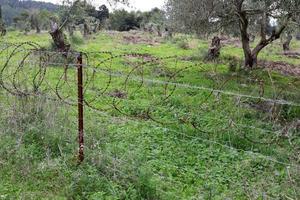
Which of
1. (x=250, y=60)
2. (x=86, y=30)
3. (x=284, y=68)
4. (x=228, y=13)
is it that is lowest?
(x=284, y=68)

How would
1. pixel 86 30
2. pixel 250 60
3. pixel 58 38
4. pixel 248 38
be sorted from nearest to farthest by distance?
pixel 248 38, pixel 250 60, pixel 58 38, pixel 86 30

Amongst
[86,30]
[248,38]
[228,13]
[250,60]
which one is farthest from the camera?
[86,30]

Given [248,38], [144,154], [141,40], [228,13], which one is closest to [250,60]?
[248,38]

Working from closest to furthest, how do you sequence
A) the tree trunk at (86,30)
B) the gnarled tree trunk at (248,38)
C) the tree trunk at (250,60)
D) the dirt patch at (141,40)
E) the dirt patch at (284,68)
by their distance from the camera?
the gnarled tree trunk at (248,38) < the tree trunk at (250,60) < the dirt patch at (284,68) < the dirt patch at (141,40) < the tree trunk at (86,30)

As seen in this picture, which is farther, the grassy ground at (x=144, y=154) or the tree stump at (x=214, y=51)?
the tree stump at (x=214, y=51)

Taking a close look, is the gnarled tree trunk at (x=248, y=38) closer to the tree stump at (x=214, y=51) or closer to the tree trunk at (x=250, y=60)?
the tree trunk at (x=250, y=60)

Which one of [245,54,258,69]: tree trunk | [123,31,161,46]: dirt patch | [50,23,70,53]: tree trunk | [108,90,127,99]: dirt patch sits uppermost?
[50,23,70,53]: tree trunk

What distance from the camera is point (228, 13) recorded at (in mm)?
16578

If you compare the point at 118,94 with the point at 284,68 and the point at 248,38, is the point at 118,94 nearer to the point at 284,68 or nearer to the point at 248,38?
the point at 248,38

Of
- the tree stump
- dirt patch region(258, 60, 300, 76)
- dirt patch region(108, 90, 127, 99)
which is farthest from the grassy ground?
the tree stump

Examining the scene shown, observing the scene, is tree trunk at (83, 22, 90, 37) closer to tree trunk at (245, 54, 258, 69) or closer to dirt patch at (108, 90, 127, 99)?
tree trunk at (245, 54, 258, 69)

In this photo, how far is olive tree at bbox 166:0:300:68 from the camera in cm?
1443

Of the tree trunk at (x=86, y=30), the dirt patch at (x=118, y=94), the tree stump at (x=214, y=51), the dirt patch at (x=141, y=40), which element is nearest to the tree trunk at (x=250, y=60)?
the tree stump at (x=214, y=51)

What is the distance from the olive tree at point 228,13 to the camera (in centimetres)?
1443
